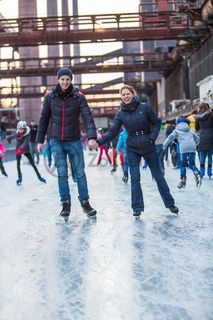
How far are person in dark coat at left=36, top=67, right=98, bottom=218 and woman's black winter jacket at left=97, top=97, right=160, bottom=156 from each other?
283 mm

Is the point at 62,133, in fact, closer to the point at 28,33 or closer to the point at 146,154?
the point at 146,154

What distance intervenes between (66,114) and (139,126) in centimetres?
77

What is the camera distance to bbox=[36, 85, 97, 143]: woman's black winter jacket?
4715 mm

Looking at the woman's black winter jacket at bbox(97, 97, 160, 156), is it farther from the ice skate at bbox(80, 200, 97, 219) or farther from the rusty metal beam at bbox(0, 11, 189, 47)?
the rusty metal beam at bbox(0, 11, 189, 47)

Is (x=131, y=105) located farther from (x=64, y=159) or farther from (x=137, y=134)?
(x=64, y=159)

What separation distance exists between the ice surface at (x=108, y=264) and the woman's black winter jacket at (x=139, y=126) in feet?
2.52

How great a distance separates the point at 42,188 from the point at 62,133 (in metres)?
3.87

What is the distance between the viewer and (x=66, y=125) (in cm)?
475

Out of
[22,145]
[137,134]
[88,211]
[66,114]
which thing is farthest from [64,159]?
[22,145]

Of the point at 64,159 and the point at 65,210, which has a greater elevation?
the point at 64,159

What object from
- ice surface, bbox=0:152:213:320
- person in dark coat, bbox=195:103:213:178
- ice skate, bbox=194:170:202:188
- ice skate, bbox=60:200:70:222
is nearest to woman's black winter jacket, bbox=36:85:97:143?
ice skate, bbox=60:200:70:222

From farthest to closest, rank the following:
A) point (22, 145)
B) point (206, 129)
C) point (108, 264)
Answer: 1. point (22, 145)
2. point (206, 129)
3. point (108, 264)

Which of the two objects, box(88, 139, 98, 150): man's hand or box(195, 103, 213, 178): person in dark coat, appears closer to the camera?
box(88, 139, 98, 150): man's hand

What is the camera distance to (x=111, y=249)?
3.49 meters
